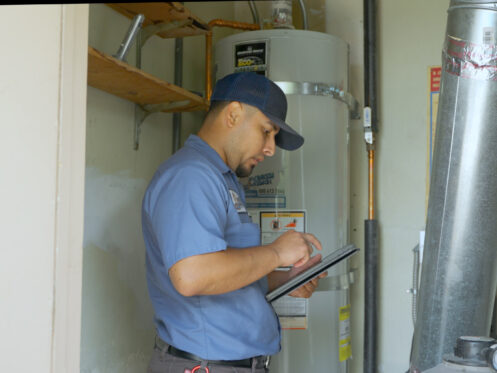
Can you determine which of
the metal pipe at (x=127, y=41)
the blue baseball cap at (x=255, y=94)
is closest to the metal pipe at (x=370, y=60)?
the blue baseball cap at (x=255, y=94)

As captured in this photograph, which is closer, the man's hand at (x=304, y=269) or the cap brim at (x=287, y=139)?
the man's hand at (x=304, y=269)

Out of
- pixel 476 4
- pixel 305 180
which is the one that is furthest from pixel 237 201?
pixel 476 4

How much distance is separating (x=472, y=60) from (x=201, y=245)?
2.76 ft

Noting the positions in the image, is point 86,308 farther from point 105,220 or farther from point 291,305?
point 291,305

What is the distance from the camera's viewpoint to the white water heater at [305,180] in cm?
209

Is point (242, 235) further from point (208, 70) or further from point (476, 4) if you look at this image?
point (208, 70)

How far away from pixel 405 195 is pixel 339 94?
60 centimetres

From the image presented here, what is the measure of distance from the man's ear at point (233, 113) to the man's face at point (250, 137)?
0.05ft

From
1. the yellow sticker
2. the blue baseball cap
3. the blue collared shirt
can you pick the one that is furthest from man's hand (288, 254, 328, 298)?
the yellow sticker

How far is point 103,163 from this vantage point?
5.95 ft

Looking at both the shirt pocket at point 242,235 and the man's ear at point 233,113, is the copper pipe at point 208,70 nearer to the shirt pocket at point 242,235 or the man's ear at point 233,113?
the man's ear at point 233,113

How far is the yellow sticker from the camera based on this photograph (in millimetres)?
2168

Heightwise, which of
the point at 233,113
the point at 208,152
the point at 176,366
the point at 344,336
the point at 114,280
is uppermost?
the point at 233,113

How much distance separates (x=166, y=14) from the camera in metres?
1.81
